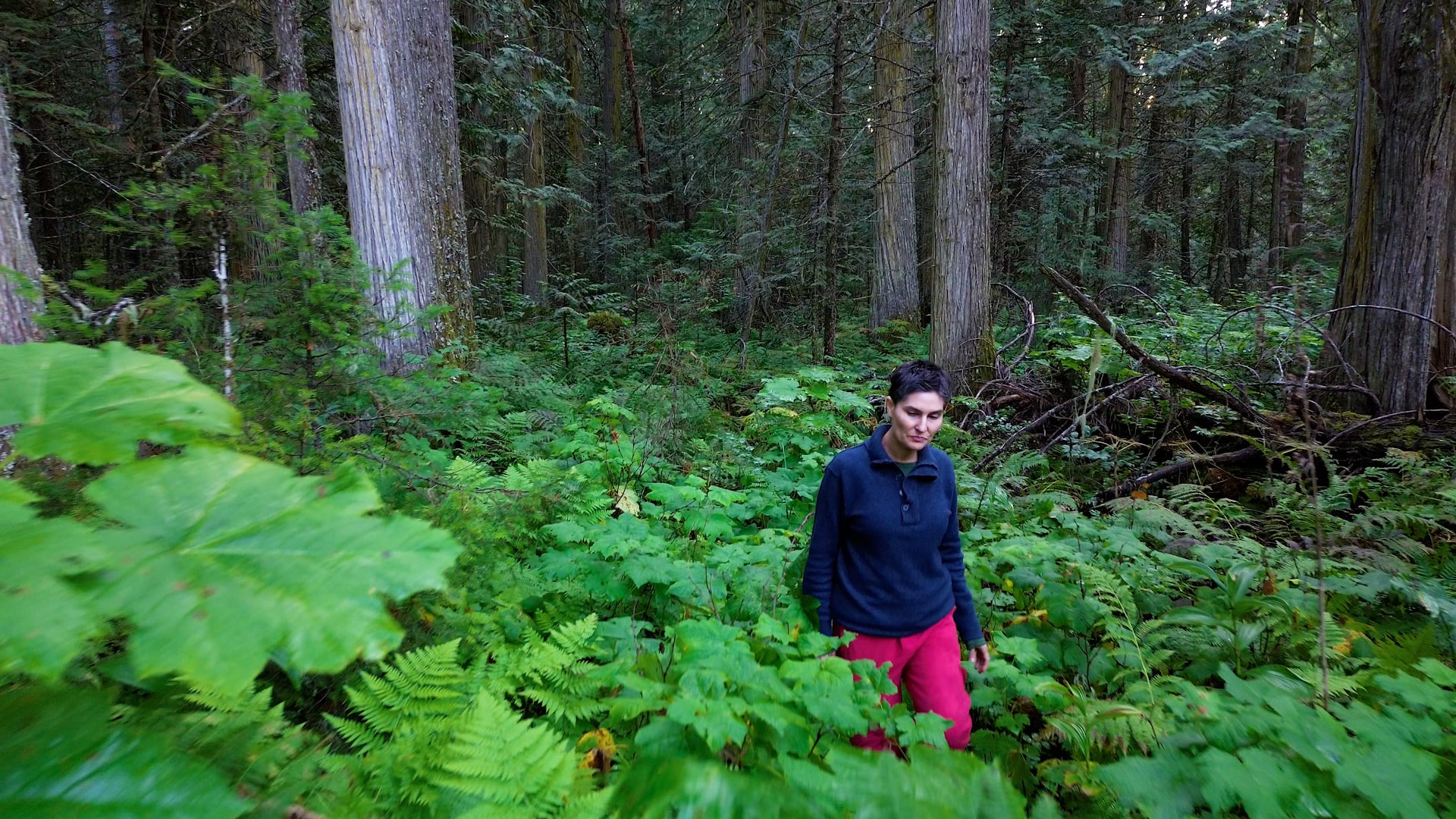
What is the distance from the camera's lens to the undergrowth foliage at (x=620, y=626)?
28.6 inches

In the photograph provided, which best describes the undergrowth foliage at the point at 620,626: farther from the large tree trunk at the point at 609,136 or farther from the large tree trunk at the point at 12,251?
the large tree trunk at the point at 609,136

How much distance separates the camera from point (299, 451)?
298cm

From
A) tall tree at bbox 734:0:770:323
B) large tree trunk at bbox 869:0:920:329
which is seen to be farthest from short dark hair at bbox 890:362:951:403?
large tree trunk at bbox 869:0:920:329

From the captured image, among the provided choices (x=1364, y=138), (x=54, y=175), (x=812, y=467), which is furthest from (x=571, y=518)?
(x=54, y=175)

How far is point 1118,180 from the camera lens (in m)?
16.5

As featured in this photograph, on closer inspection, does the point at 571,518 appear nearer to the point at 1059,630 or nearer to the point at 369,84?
the point at 1059,630

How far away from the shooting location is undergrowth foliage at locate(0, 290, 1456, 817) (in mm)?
727

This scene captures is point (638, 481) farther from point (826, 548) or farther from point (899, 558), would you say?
point (899, 558)

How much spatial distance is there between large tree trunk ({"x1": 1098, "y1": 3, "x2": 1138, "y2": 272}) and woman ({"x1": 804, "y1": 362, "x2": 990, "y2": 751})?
15.0 meters

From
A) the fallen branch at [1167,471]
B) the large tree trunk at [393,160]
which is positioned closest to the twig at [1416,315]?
the fallen branch at [1167,471]

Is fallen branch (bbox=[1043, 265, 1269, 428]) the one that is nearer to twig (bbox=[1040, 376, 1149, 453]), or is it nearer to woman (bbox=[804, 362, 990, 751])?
twig (bbox=[1040, 376, 1149, 453])

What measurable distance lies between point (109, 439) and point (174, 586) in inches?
12.0

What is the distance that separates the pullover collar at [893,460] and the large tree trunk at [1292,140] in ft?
57.6

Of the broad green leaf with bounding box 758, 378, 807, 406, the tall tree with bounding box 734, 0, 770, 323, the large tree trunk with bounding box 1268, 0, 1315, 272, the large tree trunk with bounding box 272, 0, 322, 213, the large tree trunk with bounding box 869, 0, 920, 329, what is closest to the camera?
the broad green leaf with bounding box 758, 378, 807, 406
